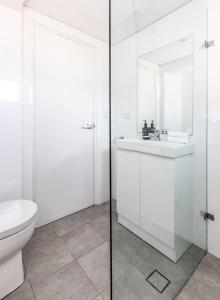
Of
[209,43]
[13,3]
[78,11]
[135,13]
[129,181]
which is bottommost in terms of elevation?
[129,181]

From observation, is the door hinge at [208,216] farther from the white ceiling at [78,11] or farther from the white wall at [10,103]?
the white ceiling at [78,11]

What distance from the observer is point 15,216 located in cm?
109

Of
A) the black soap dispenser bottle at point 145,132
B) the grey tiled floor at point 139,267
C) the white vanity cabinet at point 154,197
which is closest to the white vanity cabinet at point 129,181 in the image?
the white vanity cabinet at point 154,197

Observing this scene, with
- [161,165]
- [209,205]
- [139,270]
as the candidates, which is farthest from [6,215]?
[209,205]

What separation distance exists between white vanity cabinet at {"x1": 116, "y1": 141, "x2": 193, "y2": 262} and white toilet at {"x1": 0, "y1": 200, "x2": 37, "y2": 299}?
606 mm

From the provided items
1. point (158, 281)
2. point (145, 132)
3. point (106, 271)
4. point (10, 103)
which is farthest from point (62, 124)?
point (158, 281)

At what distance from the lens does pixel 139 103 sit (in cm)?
155

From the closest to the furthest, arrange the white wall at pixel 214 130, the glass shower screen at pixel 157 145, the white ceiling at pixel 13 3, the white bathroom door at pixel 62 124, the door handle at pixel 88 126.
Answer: the glass shower screen at pixel 157 145
the white wall at pixel 214 130
the white ceiling at pixel 13 3
the white bathroom door at pixel 62 124
the door handle at pixel 88 126

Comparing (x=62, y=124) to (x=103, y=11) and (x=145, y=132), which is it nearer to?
(x=145, y=132)

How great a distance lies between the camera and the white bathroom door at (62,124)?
5.53 feet

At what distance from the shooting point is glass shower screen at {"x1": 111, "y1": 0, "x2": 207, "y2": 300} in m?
1.05

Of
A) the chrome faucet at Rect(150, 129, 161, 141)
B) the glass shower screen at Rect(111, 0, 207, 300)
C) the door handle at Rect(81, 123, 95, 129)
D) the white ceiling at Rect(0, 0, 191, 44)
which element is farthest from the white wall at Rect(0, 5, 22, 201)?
the chrome faucet at Rect(150, 129, 161, 141)

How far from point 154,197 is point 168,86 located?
987mm

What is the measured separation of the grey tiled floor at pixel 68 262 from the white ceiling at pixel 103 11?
157 cm
